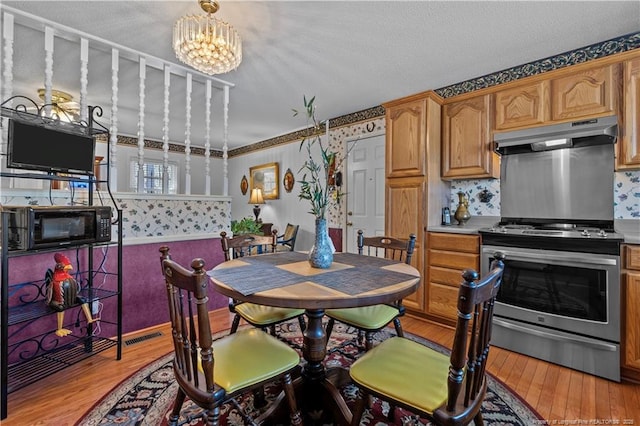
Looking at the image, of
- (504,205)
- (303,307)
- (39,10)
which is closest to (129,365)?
(303,307)

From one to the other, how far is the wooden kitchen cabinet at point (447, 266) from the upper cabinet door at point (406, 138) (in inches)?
27.9

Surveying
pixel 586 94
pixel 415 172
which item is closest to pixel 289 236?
pixel 415 172

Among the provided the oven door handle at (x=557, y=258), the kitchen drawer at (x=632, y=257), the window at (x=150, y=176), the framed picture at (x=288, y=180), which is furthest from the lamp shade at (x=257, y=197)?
the kitchen drawer at (x=632, y=257)

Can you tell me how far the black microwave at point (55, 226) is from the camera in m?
1.69

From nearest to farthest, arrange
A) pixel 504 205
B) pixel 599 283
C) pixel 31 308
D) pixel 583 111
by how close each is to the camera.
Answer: pixel 31 308, pixel 599 283, pixel 583 111, pixel 504 205

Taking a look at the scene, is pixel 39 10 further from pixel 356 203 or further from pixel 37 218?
pixel 356 203

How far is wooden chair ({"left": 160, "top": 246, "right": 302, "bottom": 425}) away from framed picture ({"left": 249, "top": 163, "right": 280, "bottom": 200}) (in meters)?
4.78

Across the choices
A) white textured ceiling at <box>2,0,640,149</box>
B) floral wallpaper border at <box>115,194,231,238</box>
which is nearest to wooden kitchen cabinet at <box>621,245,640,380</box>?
white textured ceiling at <box>2,0,640,149</box>

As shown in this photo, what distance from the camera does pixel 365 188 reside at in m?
4.27

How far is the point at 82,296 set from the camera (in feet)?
6.91

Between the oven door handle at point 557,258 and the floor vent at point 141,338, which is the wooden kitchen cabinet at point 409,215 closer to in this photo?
the oven door handle at point 557,258

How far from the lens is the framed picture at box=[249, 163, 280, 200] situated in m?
6.03

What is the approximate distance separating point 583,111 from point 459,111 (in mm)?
979

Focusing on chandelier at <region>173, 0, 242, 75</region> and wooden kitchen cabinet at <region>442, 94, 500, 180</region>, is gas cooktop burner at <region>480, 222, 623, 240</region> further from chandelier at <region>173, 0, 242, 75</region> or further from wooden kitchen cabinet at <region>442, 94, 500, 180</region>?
chandelier at <region>173, 0, 242, 75</region>
